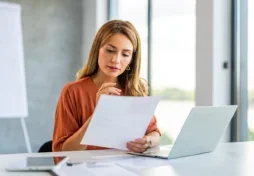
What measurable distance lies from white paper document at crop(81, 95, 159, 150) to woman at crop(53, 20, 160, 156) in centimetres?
12

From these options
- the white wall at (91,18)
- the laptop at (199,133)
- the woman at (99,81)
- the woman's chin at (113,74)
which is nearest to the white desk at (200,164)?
the laptop at (199,133)

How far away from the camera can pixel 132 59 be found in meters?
1.75

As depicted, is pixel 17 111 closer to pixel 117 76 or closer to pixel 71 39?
pixel 71 39

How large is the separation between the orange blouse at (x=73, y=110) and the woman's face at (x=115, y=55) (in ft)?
0.38

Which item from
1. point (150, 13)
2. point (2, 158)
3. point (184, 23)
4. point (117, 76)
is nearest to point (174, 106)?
point (184, 23)

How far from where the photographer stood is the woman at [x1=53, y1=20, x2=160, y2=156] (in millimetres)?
1600

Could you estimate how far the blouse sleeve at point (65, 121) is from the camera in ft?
5.23

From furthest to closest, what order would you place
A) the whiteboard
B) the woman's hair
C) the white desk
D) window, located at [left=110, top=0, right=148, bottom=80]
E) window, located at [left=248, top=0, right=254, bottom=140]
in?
the whiteboard
window, located at [left=110, top=0, right=148, bottom=80]
window, located at [left=248, top=0, right=254, bottom=140]
the woman's hair
the white desk

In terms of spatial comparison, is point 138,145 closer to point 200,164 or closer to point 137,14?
point 200,164

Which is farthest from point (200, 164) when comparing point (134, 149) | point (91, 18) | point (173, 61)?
point (91, 18)

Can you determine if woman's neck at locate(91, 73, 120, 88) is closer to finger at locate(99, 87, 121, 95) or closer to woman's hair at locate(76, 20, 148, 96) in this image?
woman's hair at locate(76, 20, 148, 96)

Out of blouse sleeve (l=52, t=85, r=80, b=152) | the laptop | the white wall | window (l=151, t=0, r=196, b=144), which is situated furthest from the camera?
the white wall

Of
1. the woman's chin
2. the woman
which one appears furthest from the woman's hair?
the woman's chin

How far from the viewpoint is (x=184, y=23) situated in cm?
310
